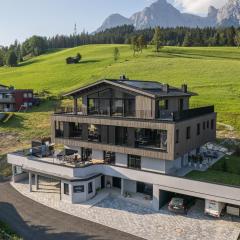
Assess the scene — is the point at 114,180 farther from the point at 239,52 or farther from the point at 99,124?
the point at 239,52

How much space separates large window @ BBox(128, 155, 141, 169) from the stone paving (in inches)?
139

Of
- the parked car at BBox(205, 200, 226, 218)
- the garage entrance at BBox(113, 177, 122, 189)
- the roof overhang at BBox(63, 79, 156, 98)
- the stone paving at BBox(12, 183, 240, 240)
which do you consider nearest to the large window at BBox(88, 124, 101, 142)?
the roof overhang at BBox(63, 79, 156, 98)

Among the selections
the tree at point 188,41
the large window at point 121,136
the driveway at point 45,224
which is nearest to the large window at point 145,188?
the large window at point 121,136

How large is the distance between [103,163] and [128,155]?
307cm

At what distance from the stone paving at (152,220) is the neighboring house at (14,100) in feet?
159

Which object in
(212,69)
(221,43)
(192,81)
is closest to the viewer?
(192,81)

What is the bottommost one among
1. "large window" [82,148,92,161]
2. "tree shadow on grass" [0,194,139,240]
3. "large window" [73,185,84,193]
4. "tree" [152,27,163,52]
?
"tree shadow on grass" [0,194,139,240]

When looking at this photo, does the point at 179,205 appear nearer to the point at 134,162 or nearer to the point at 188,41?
the point at 134,162

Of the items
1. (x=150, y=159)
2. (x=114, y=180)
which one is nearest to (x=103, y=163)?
(x=114, y=180)

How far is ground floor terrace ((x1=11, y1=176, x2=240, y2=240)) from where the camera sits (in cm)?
A: 2847

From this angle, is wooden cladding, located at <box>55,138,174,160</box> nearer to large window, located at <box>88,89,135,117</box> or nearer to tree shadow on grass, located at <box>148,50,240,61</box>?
large window, located at <box>88,89,135,117</box>

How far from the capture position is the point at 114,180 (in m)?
38.6

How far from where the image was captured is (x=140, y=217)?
31.7 metres

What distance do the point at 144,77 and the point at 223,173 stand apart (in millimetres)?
57927
